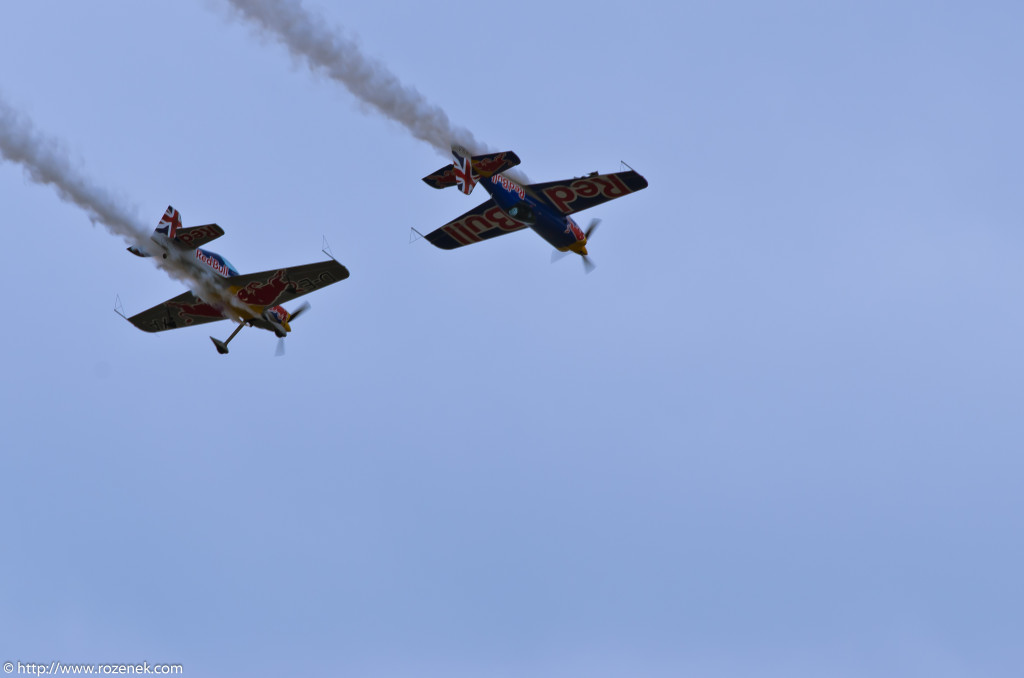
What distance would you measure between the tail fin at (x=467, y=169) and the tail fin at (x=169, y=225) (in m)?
7.42

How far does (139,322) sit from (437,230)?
31.2 ft

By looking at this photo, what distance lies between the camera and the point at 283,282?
4216 cm

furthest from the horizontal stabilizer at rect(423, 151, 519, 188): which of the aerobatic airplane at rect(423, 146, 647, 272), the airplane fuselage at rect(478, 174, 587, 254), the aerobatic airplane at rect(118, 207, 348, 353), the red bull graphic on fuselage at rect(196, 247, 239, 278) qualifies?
the red bull graphic on fuselage at rect(196, 247, 239, 278)

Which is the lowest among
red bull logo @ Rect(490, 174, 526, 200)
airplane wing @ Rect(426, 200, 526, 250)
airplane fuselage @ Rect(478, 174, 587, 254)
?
airplane fuselage @ Rect(478, 174, 587, 254)

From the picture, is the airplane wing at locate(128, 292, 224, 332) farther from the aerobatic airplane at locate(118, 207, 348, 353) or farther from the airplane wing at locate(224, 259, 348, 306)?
the airplane wing at locate(224, 259, 348, 306)

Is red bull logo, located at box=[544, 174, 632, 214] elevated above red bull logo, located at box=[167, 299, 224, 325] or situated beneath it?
elevated above

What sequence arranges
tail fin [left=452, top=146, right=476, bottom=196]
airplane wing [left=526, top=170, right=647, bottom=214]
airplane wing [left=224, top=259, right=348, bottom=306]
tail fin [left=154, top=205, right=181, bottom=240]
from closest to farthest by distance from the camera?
tail fin [left=154, top=205, right=181, bottom=240], airplane wing [left=224, top=259, right=348, bottom=306], tail fin [left=452, top=146, right=476, bottom=196], airplane wing [left=526, top=170, right=647, bottom=214]

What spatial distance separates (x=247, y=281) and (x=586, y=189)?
1009 centimetres

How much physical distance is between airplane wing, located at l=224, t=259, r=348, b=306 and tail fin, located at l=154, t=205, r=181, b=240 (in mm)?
2197

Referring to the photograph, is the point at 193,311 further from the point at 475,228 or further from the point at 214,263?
the point at 475,228

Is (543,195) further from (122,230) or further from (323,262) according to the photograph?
(122,230)

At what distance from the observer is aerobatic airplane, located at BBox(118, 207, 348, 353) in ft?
134

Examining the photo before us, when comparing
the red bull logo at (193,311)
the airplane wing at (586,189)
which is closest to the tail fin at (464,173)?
the airplane wing at (586,189)

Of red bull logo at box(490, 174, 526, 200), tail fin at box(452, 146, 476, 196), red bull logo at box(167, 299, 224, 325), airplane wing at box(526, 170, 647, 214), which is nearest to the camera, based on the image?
tail fin at box(452, 146, 476, 196)
